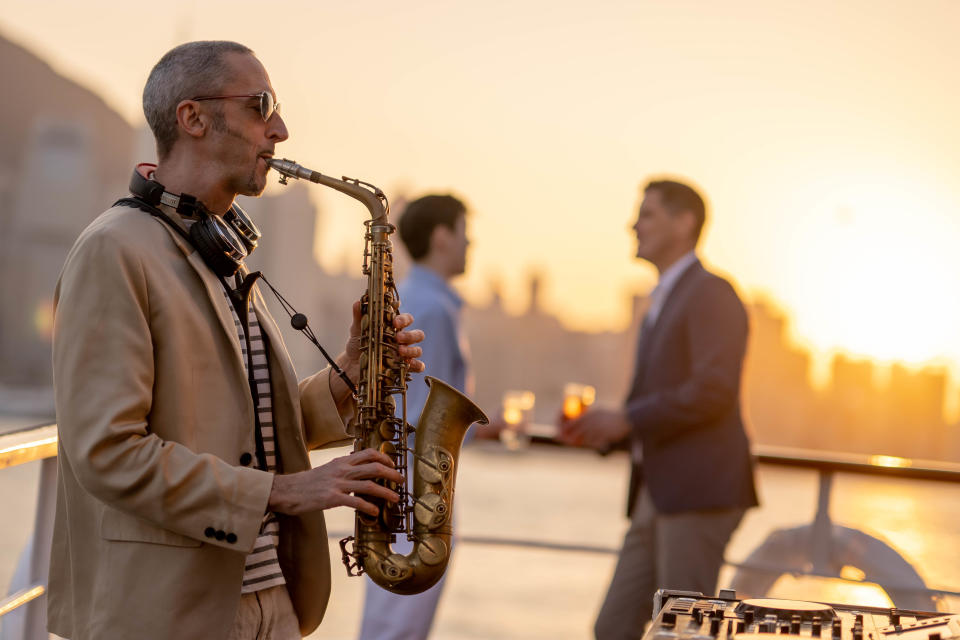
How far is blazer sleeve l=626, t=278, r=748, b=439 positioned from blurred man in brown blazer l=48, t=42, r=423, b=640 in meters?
1.66

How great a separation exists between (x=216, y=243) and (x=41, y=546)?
1.13 metres

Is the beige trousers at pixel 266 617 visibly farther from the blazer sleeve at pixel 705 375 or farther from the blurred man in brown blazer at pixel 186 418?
the blazer sleeve at pixel 705 375

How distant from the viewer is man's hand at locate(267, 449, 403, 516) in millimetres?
1653

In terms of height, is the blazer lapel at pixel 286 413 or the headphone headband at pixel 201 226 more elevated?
the headphone headband at pixel 201 226

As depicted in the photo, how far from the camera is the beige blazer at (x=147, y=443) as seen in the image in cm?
157

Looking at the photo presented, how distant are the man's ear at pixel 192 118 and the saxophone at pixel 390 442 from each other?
A: 0.68ft

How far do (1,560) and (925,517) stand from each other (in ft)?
238

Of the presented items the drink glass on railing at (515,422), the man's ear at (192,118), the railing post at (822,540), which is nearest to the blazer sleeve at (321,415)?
the man's ear at (192,118)

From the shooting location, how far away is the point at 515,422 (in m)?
3.91

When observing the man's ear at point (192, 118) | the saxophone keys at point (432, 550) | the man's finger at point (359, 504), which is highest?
the man's ear at point (192, 118)

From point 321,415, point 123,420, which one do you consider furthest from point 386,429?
point 123,420

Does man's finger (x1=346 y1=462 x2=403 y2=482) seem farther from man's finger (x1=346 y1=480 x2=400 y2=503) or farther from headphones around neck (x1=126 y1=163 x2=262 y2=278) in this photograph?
headphones around neck (x1=126 y1=163 x2=262 y2=278)

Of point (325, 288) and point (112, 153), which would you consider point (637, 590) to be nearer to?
point (325, 288)

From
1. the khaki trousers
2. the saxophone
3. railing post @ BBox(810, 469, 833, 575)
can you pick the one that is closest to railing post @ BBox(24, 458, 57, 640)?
the saxophone
